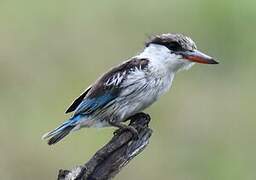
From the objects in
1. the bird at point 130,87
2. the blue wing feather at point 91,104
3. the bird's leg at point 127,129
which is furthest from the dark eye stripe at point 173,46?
the bird's leg at point 127,129

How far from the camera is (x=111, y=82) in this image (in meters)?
7.20

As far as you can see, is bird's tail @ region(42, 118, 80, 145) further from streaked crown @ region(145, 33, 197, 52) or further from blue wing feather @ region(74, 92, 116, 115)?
streaked crown @ region(145, 33, 197, 52)

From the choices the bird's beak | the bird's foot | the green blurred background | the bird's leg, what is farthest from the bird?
the green blurred background

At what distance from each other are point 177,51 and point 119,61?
4.59m

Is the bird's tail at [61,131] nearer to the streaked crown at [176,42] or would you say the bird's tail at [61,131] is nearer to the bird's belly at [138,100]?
the bird's belly at [138,100]

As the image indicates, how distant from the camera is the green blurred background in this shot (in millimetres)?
10469

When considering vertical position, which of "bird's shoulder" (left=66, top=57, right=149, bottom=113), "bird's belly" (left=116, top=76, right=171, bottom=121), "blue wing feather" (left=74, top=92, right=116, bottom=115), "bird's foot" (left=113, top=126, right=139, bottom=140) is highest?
"bird's shoulder" (left=66, top=57, right=149, bottom=113)

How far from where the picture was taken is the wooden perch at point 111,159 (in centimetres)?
605

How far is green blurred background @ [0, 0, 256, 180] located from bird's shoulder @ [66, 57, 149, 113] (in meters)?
2.21

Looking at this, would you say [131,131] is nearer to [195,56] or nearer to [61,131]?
[61,131]

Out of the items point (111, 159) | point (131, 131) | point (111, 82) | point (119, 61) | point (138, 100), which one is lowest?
point (111, 159)

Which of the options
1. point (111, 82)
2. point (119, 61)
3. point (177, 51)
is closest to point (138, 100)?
point (111, 82)
